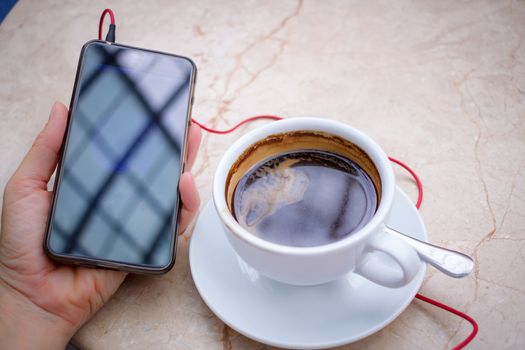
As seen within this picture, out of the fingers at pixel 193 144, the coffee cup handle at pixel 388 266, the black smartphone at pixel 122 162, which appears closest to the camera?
the coffee cup handle at pixel 388 266

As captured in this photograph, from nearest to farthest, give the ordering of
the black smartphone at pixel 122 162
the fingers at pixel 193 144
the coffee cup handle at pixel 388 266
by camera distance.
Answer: the coffee cup handle at pixel 388 266 < the black smartphone at pixel 122 162 < the fingers at pixel 193 144

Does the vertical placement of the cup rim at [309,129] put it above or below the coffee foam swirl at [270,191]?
above

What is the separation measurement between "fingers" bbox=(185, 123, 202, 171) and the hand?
100 millimetres

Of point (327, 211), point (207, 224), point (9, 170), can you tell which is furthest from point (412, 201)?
point (9, 170)

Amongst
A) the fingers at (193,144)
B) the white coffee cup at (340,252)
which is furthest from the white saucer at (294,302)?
the fingers at (193,144)

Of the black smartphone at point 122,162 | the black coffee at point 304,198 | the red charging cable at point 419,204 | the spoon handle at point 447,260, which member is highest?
the black smartphone at point 122,162

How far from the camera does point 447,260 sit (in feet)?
1.58

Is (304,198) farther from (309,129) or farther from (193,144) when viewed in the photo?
(193,144)

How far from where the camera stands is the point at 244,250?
0.51 m

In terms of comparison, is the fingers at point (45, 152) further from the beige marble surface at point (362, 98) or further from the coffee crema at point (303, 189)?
the coffee crema at point (303, 189)

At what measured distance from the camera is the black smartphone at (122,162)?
0.57 meters

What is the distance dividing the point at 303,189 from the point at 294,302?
133mm

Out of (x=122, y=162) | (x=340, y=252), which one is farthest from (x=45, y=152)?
(x=340, y=252)

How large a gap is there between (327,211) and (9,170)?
48 cm
